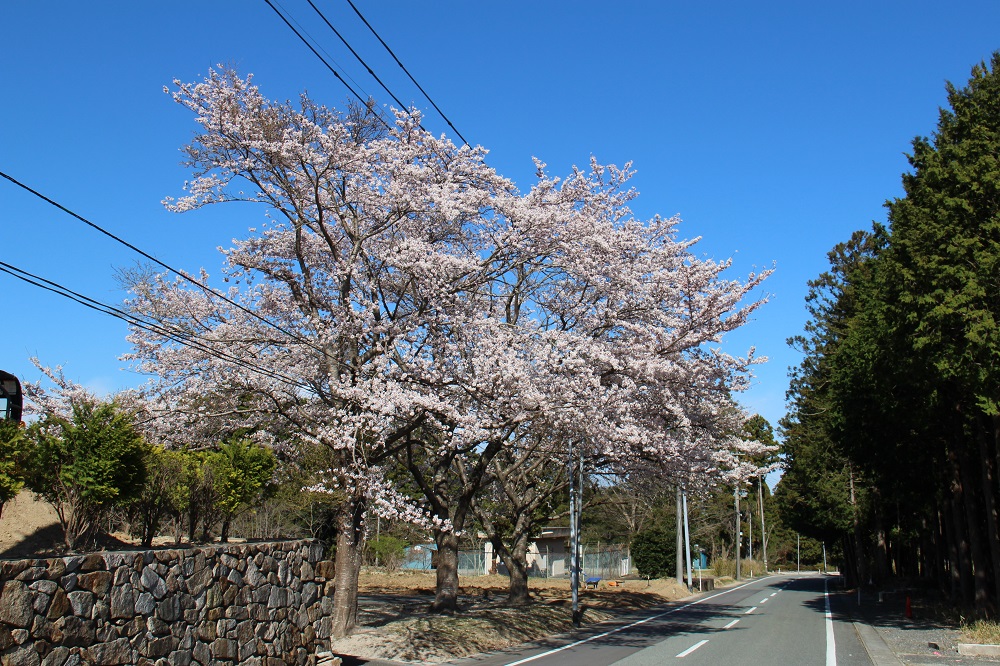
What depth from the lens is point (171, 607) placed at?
9211mm

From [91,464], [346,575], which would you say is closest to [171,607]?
[91,464]

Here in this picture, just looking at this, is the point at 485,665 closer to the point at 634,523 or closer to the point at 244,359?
the point at 244,359

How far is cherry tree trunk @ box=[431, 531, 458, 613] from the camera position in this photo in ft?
65.9

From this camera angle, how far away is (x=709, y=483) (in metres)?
20.8

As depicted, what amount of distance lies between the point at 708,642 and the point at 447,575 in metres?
6.95

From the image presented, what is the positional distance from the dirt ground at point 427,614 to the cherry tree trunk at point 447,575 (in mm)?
531

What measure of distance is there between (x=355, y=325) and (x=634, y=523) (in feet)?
136

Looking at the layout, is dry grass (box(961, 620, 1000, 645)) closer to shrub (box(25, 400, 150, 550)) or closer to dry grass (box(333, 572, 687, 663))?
dry grass (box(333, 572, 687, 663))

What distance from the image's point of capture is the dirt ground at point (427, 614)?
15.5 meters

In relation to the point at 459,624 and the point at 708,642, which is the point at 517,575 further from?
the point at 708,642

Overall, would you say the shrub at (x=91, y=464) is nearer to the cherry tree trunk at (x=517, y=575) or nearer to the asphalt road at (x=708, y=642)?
the asphalt road at (x=708, y=642)

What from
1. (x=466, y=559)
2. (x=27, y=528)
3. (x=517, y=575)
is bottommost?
(x=466, y=559)

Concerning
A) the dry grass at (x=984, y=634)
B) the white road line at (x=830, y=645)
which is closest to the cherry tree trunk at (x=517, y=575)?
the white road line at (x=830, y=645)

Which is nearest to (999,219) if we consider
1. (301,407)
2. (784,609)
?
(301,407)
